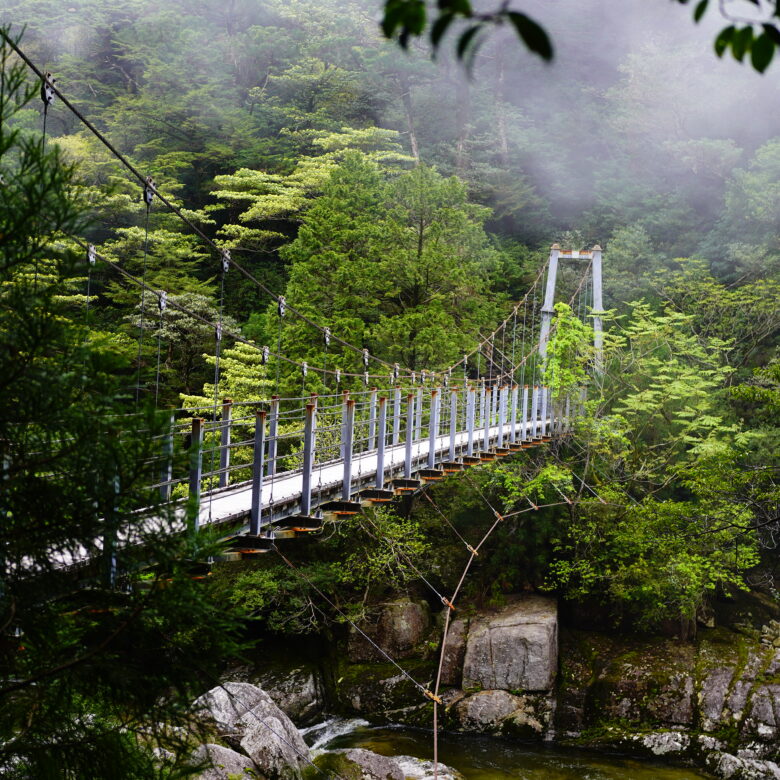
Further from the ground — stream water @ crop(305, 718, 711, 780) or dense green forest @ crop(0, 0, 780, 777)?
dense green forest @ crop(0, 0, 780, 777)

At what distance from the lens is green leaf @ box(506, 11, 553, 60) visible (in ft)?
2.72

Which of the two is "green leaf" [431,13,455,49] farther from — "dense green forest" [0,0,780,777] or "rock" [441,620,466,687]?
"rock" [441,620,466,687]

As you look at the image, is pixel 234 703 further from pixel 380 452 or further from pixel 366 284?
pixel 366 284

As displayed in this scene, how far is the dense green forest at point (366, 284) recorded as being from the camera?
2.28m

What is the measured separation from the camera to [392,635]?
30.3 feet

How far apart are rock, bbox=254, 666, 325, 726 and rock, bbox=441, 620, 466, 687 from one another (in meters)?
1.38

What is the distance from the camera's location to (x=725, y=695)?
829 cm

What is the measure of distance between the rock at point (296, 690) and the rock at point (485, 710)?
1496 mm

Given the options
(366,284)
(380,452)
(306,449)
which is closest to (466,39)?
(306,449)

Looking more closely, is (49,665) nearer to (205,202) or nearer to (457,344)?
(457,344)

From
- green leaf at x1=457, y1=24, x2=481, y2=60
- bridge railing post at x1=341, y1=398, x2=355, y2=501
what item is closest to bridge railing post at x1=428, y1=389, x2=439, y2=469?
bridge railing post at x1=341, y1=398, x2=355, y2=501

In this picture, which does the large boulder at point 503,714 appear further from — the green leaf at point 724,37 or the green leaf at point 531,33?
the green leaf at point 531,33

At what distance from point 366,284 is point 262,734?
5.84 meters

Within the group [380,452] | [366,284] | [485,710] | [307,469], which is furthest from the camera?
[366,284]
